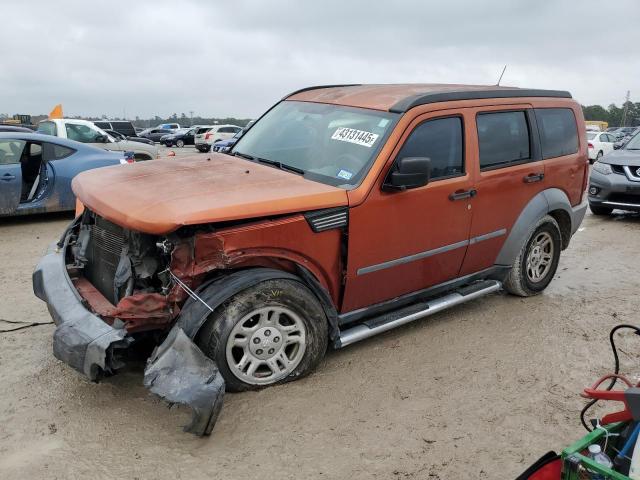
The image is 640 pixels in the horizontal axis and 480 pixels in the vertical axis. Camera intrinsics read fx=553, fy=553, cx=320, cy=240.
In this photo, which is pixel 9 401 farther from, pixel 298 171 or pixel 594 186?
pixel 594 186

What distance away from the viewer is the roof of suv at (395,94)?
13.6 ft

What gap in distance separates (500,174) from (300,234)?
2029 mm

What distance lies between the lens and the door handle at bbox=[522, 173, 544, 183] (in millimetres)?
4873

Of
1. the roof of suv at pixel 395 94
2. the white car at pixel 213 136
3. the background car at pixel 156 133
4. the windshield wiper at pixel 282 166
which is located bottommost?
the background car at pixel 156 133

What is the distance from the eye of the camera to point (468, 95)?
4.47 metres

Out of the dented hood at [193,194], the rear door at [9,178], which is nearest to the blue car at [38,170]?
the rear door at [9,178]

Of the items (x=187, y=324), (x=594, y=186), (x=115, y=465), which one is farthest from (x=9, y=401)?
(x=594, y=186)

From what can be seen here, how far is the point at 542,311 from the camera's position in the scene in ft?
17.0

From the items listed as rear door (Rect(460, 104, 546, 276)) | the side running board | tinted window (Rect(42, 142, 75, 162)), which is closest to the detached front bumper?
the side running board

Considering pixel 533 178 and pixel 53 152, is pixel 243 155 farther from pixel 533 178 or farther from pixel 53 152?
pixel 53 152

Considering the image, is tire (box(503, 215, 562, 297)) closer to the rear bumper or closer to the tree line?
the rear bumper

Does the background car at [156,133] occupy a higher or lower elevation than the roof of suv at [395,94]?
lower

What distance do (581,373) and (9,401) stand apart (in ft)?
12.6

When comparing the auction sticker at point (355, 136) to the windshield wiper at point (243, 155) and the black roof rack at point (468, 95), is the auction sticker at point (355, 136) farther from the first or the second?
the windshield wiper at point (243, 155)
